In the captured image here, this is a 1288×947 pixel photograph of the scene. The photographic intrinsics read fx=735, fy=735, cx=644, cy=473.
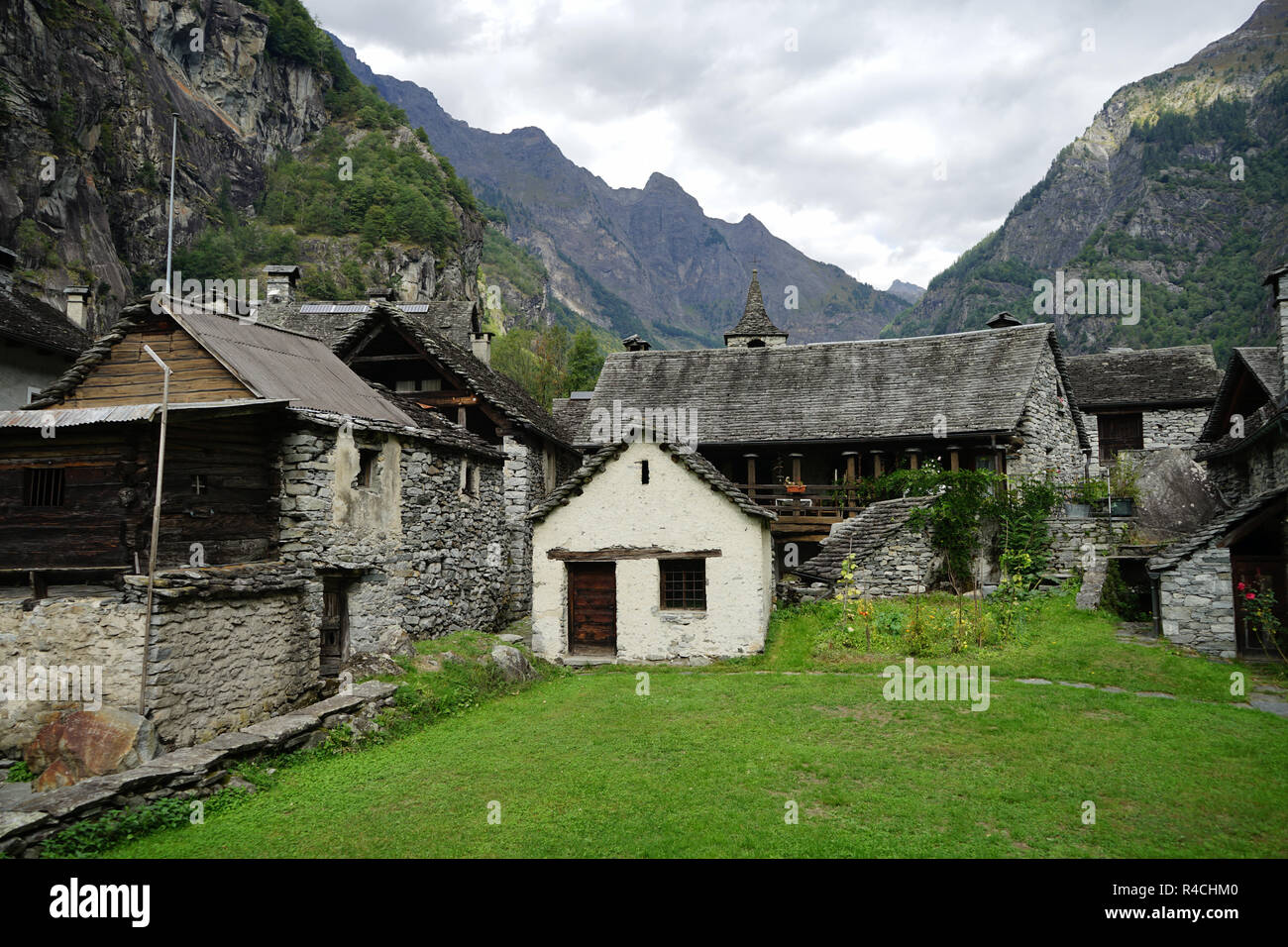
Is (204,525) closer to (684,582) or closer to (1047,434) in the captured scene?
(684,582)

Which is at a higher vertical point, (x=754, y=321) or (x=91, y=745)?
(x=754, y=321)

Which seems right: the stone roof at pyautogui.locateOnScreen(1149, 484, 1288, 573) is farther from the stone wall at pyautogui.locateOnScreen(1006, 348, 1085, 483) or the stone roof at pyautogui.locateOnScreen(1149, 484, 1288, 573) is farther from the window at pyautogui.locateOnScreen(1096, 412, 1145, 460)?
the window at pyautogui.locateOnScreen(1096, 412, 1145, 460)

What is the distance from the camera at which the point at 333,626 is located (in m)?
15.2

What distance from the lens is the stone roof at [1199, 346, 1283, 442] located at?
59.7 feet

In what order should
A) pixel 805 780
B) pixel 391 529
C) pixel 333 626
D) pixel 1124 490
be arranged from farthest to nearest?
pixel 1124 490 < pixel 391 529 < pixel 333 626 < pixel 805 780

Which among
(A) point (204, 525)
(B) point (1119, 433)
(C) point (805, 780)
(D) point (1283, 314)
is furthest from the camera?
(B) point (1119, 433)

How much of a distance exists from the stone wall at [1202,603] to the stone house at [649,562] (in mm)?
8126

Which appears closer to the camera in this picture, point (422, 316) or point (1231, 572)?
point (1231, 572)

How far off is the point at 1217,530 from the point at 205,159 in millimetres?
90470

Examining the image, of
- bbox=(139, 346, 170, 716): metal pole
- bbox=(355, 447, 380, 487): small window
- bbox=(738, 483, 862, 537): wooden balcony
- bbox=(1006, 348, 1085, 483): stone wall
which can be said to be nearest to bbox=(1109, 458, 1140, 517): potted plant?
bbox=(1006, 348, 1085, 483): stone wall

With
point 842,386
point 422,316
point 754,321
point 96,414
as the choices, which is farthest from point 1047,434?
point 96,414

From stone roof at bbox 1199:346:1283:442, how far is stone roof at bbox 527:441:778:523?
504 inches

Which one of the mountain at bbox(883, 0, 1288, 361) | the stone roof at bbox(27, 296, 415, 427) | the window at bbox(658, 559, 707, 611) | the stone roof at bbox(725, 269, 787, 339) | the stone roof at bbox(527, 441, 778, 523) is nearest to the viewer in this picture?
the stone roof at bbox(27, 296, 415, 427)
